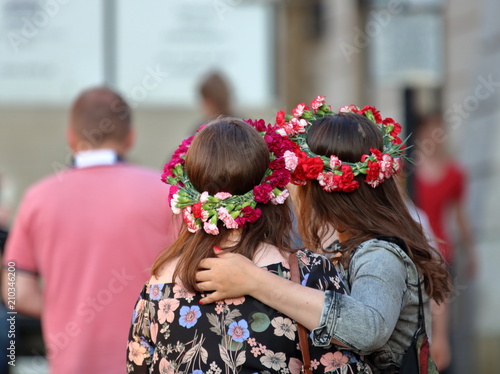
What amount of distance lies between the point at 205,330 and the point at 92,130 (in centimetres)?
181

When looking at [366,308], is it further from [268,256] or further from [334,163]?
[334,163]

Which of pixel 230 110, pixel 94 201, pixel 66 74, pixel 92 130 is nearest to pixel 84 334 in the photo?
pixel 94 201

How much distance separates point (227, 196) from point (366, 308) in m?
0.48

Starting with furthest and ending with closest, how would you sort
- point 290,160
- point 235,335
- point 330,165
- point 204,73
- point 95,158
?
point 204,73, point 95,158, point 330,165, point 290,160, point 235,335

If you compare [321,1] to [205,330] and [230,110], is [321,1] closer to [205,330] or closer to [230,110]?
[230,110]

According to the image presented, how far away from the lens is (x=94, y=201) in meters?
3.86

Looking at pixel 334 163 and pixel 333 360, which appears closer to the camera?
pixel 333 360

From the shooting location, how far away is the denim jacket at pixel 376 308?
2381mm

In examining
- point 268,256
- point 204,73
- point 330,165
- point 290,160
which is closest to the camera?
point 268,256

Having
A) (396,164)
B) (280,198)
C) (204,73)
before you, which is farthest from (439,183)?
(280,198)

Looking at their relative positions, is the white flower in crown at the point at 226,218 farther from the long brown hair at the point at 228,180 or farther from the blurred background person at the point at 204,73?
the blurred background person at the point at 204,73

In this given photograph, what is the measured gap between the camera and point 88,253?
381cm

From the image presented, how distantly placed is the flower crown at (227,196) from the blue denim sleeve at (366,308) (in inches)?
12.3

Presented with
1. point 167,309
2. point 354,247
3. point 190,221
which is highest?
point 190,221
